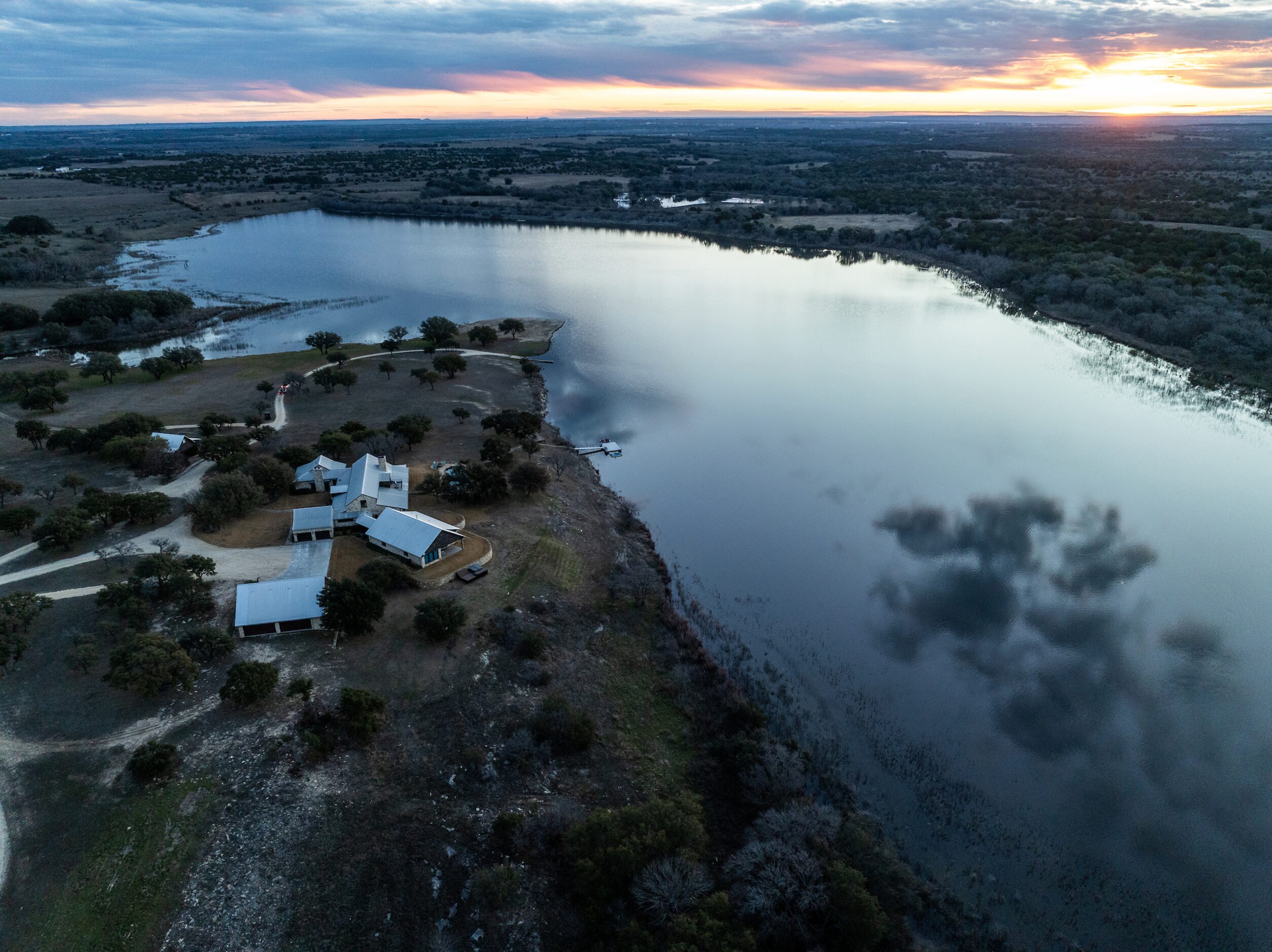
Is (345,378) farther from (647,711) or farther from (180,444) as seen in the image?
(647,711)

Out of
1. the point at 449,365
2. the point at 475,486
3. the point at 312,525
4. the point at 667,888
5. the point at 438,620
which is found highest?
the point at 449,365

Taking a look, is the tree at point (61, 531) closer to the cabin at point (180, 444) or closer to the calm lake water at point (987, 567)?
the cabin at point (180, 444)

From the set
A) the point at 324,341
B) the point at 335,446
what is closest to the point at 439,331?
the point at 324,341

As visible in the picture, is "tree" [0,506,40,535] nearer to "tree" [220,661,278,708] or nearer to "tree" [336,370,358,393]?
"tree" [220,661,278,708]

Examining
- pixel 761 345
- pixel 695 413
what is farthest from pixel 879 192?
pixel 695 413

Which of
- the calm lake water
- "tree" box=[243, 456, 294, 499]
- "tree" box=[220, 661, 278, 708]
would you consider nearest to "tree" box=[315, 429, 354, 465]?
"tree" box=[243, 456, 294, 499]

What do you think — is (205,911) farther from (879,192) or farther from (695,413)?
(879,192)

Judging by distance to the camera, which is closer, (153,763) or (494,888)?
(494,888)
